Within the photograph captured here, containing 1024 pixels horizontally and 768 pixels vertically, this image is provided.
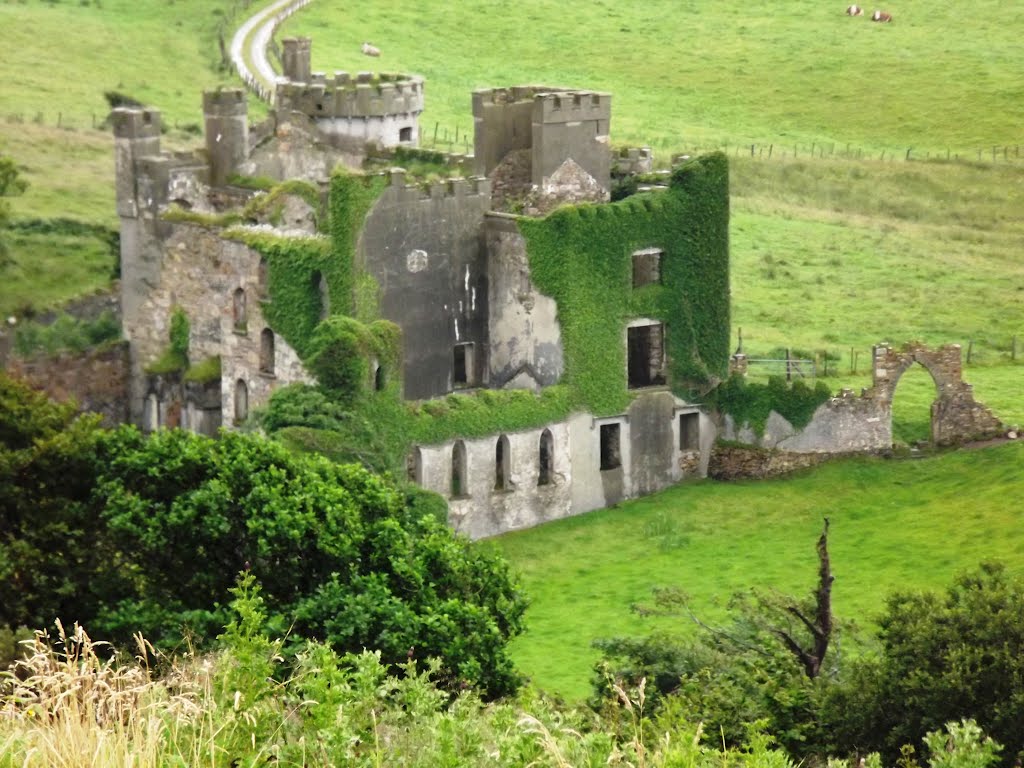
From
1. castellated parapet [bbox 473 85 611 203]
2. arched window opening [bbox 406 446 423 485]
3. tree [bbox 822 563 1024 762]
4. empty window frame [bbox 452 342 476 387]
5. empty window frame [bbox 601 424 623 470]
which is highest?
castellated parapet [bbox 473 85 611 203]

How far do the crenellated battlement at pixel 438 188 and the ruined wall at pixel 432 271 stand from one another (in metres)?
0.03

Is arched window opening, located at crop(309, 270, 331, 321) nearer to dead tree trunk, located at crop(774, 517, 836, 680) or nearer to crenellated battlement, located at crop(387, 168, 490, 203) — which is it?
crenellated battlement, located at crop(387, 168, 490, 203)

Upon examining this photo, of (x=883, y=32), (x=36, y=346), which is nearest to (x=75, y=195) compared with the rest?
(x=36, y=346)

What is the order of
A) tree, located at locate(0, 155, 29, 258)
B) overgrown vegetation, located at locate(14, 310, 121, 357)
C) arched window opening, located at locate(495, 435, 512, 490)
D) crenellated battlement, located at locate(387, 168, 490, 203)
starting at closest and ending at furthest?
arched window opening, located at locate(495, 435, 512, 490) < crenellated battlement, located at locate(387, 168, 490, 203) < overgrown vegetation, located at locate(14, 310, 121, 357) < tree, located at locate(0, 155, 29, 258)

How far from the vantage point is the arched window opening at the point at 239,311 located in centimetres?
6450

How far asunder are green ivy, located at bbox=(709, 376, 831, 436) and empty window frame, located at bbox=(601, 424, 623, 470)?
3195 millimetres

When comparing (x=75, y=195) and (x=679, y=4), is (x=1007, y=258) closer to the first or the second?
(x=75, y=195)

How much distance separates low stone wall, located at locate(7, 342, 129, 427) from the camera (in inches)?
2667

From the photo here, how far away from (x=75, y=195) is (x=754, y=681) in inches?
2143

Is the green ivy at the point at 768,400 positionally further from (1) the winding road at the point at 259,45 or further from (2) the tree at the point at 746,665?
(1) the winding road at the point at 259,45

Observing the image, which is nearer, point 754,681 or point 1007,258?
point 754,681

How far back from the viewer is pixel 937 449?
64.2 m

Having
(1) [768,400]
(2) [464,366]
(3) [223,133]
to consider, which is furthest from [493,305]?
(3) [223,133]

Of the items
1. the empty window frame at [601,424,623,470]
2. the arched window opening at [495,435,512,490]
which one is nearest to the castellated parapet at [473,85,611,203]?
the empty window frame at [601,424,623,470]
